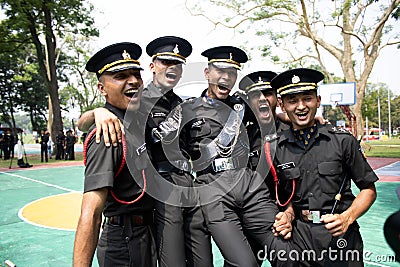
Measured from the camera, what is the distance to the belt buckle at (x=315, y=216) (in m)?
2.25

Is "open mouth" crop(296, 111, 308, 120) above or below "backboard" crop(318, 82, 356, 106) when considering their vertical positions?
below

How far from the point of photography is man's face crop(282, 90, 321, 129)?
2.33 m

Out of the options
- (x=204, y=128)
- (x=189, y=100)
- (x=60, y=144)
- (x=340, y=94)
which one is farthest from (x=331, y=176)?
(x=60, y=144)

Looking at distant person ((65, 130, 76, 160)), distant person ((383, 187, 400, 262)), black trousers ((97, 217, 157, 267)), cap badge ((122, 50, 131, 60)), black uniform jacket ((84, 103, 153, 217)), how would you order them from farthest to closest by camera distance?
distant person ((65, 130, 76, 160)) < cap badge ((122, 50, 131, 60)) < black trousers ((97, 217, 157, 267)) < black uniform jacket ((84, 103, 153, 217)) < distant person ((383, 187, 400, 262))

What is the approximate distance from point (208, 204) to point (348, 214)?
957 millimetres

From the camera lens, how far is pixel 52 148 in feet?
66.9

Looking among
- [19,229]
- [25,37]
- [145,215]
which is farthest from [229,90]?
[25,37]

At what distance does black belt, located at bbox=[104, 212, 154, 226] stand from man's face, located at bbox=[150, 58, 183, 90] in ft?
3.33

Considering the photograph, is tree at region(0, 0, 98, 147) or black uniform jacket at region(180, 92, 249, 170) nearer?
black uniform jacket at region(180, 92, 249, 170)

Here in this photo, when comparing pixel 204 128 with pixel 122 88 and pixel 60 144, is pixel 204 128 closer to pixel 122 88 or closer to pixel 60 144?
pixel 122 88

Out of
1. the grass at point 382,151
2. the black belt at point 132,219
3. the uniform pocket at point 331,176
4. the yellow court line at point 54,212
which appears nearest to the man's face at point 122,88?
the black belt at point 132,219

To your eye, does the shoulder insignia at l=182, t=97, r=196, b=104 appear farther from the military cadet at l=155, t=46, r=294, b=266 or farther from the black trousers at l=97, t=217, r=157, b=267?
the black trousers at l=97, t=217, r=157, b=267

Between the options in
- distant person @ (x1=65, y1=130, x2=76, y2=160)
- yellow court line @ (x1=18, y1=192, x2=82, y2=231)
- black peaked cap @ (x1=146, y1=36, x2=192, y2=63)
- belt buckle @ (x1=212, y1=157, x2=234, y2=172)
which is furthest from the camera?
distant person @ (x1=65, y1=130, x2=76, y2=160)

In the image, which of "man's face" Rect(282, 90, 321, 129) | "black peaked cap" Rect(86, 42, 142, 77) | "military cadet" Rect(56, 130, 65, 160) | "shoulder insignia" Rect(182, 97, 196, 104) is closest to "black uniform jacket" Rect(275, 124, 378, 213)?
"man's face" Rect(282, 90, 321, 129)
